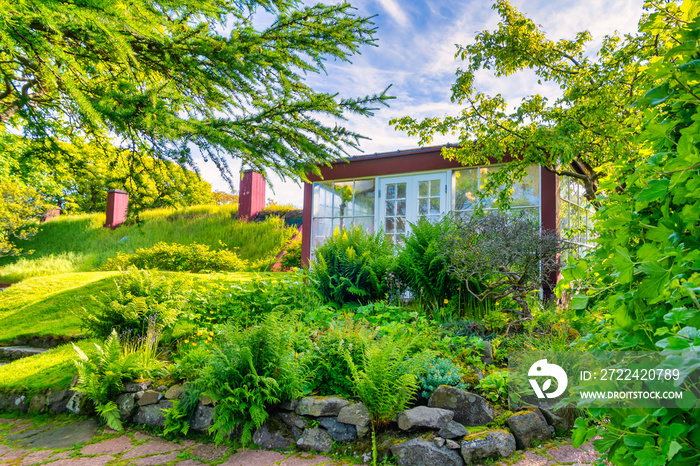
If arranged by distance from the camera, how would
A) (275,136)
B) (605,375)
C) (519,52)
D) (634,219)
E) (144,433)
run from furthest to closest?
(519,52) → (144,433) → (275,136) → (634,219) → (605,375)

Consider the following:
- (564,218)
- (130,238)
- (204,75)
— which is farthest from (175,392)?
(130,238)

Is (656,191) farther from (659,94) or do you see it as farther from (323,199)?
(323,199)

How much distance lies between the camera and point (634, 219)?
0.98 metres

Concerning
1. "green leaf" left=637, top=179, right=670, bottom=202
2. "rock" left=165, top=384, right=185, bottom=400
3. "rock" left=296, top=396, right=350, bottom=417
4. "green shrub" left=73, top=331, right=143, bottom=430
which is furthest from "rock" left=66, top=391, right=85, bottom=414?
"green leaf" left=637, top=179, right=670, bottom=202

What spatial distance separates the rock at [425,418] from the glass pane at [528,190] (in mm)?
5642

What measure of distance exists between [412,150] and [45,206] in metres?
17.8

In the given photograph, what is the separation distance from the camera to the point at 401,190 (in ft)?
28.0

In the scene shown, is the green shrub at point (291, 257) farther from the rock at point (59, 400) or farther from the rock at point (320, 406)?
the rock at point (320, 406)

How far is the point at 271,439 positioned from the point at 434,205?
620cm

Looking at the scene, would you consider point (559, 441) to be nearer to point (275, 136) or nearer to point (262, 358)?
point (262, 358)

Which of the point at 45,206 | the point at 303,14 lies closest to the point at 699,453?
the point at 303,14

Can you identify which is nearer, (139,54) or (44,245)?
(139,54)

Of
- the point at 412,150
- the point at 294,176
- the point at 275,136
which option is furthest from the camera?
the point at 412,150

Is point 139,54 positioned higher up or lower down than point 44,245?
higher up
